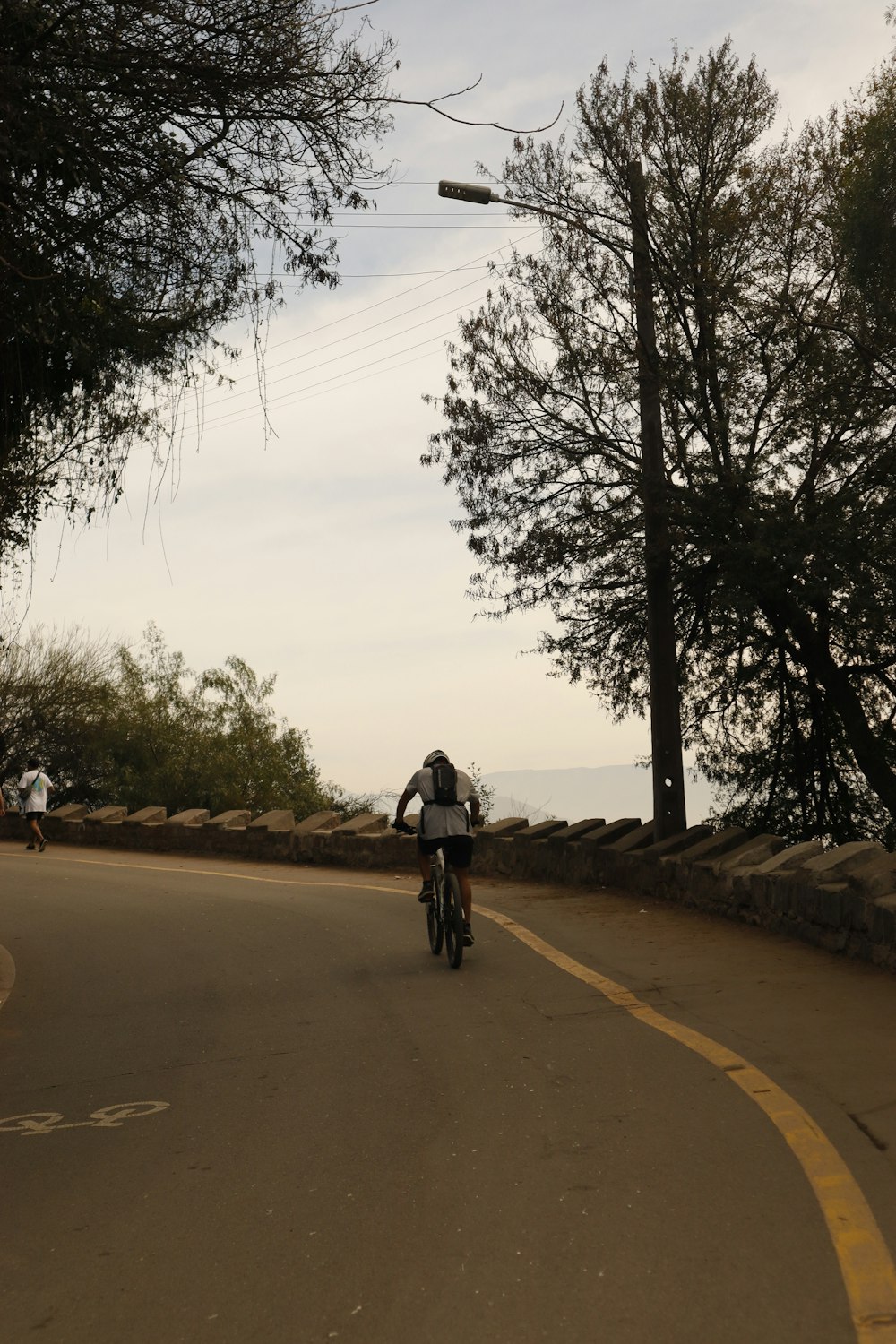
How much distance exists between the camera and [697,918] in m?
12.8

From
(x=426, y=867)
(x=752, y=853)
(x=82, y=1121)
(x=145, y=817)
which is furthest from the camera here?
(x=145, y=817)

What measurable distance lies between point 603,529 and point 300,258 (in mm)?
9671

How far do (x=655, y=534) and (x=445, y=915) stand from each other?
7806 mm

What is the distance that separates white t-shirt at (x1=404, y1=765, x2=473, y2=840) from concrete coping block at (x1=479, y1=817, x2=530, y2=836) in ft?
23.3

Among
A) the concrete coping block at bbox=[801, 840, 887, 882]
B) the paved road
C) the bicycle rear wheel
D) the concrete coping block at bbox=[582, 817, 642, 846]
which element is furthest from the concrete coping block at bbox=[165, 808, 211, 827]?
the concrete coping block at bbox=[801, 840, 887, 882]

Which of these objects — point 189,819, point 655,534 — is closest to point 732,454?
point 655,534

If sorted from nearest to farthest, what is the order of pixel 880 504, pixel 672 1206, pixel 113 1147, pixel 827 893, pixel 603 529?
pixel 672 1206 < pixel 113 1147 < pixel 827 893 < pixel 880 504 < pixel 603 529

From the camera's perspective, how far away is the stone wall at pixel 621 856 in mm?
10203

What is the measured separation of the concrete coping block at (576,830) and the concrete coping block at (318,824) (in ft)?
17.7

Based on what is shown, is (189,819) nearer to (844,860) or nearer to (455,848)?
(455,848)

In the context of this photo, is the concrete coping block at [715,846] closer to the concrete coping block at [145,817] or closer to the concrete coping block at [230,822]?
the concrete coping block at [230,822]

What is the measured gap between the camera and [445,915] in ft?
35.0

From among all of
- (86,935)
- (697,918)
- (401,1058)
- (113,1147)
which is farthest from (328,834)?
(113,1147)

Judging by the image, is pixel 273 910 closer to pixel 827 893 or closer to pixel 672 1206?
pixel 827 893
